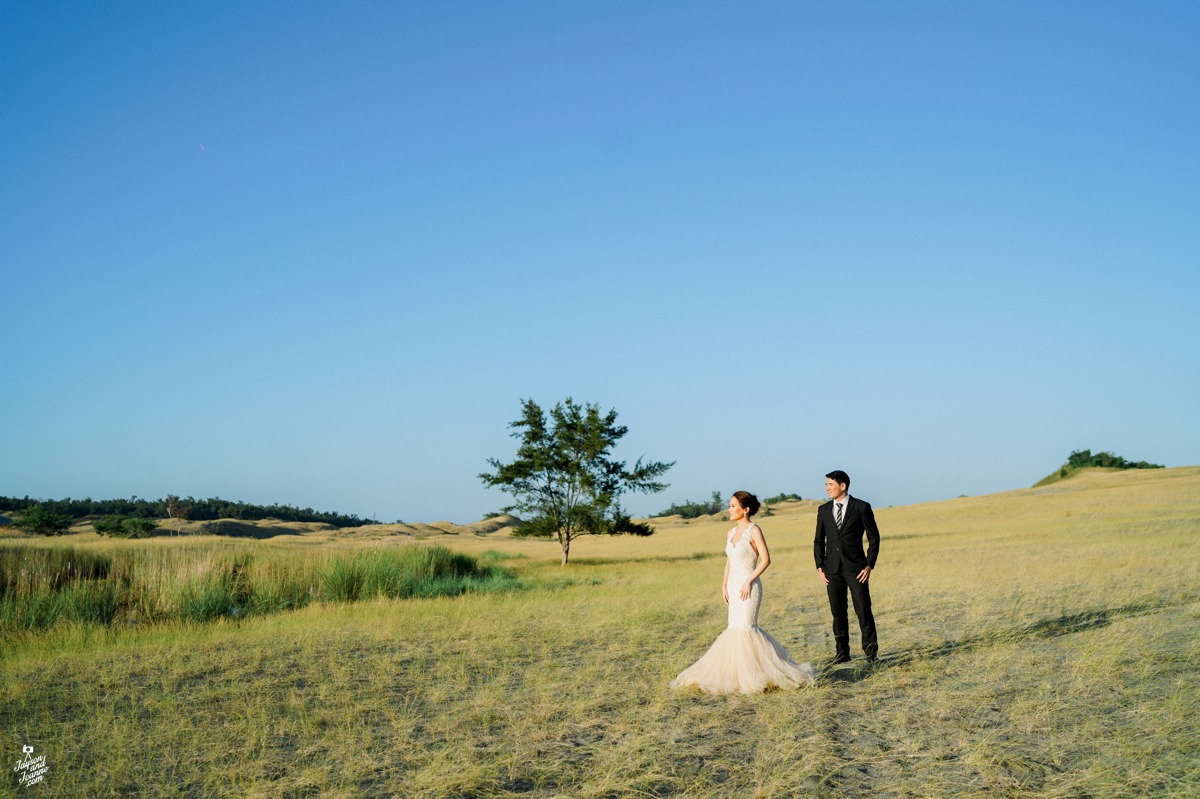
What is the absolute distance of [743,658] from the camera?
8742 mm

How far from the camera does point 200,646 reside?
1223 centimetres

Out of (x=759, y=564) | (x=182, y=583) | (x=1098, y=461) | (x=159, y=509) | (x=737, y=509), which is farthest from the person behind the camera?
(x=1098, y=461)

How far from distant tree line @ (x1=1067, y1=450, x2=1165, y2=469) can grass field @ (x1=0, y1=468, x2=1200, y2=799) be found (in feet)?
327

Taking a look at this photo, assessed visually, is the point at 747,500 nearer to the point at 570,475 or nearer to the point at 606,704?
the point at 606,704

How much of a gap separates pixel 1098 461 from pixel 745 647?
115435 millimetres

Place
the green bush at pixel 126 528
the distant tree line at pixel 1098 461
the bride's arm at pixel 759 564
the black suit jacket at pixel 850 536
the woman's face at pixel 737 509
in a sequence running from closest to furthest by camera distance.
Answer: the bride's arm at pixel 759 564, the woman's face at pixel 737 509, the black suit jacket at pixel 850 536, the green bush at pixel 126 528, the distant tree line at pixel 1098 461

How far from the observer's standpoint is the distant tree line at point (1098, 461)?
100 m

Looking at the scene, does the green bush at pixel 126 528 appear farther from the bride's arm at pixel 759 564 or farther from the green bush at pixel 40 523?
the bride's arm at pixel 759 564

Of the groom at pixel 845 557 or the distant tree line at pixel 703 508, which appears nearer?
the groom at pixel 845 557

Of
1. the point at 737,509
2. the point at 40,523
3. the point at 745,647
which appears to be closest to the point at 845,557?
the point at 737,509

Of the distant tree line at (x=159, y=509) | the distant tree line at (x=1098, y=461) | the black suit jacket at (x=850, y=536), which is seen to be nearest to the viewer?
the black suit jacket at (x=850, y=536)

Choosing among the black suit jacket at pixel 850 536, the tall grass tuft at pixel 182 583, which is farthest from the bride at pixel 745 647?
the tall grass tuft at pixel 182 583

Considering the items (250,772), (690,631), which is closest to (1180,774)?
(250,772)

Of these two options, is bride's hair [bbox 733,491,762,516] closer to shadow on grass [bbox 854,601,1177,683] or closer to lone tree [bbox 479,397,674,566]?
shadow on grass [bbox 854,601,1177,683]
